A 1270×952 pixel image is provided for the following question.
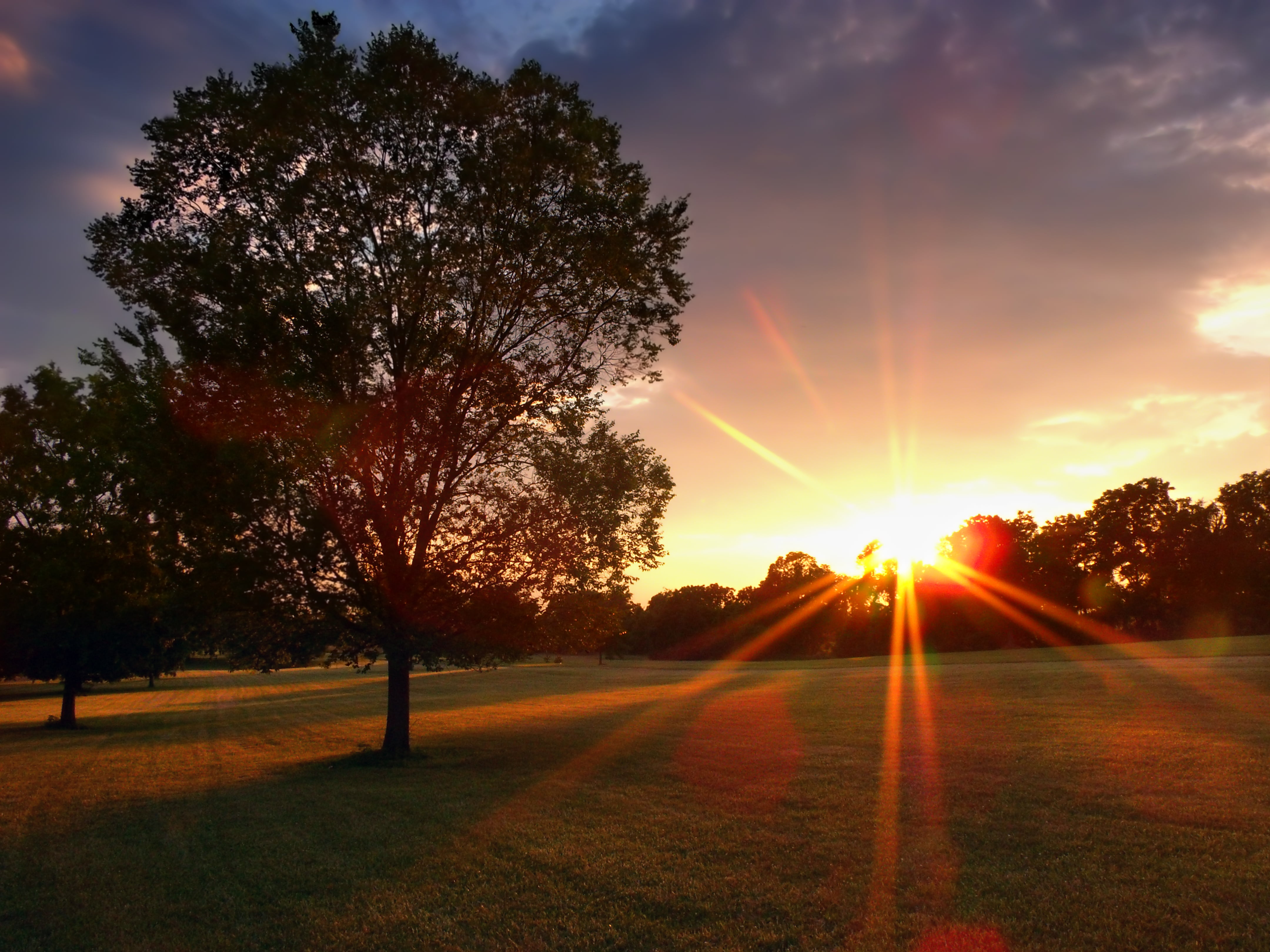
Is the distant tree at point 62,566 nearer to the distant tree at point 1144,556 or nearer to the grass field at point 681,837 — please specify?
the grass field at point 681,837

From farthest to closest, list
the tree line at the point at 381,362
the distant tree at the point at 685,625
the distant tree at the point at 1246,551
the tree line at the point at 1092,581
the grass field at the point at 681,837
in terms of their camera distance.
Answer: the distant tree at the point at 685,625, the tree line at the point at 1092,581, the distant tree at the point at 1246,551, the tree line at the point at 381,362, the grass field at the point at 681,837

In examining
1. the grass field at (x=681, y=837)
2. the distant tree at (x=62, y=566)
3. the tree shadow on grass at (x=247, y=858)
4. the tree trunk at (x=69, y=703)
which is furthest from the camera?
the tree trunk at (x=69, y=703)

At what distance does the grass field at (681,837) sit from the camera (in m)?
7.38

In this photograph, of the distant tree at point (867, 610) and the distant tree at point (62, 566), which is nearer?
the distant tree at point (62, 566)

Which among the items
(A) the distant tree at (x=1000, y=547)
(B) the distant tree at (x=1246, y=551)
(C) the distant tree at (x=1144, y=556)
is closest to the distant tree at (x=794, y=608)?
(A) the distant tree at (x=1000, y=547)

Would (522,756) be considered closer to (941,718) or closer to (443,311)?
(443,311)

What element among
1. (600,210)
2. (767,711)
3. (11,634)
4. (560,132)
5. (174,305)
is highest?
(560,132)

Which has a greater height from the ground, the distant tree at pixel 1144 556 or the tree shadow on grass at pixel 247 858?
the distant tree at pixel 1144 556

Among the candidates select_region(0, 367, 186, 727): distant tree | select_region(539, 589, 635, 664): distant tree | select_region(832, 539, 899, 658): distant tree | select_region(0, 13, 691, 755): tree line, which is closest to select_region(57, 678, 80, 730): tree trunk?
select_region(0, 367, 186, 727): distant tree

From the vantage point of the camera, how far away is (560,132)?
1803cm

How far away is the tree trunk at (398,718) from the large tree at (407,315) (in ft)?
0.24

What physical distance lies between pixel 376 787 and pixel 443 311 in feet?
32.5

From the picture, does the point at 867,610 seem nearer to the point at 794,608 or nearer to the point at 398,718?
the point at 794,608

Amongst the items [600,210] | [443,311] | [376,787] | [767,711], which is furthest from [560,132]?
[767,711]
